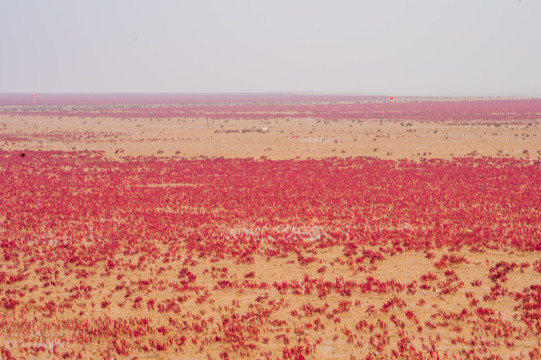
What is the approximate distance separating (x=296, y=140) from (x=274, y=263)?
3833 centimetres

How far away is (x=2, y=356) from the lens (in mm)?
8664

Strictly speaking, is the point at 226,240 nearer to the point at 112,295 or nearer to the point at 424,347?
the point at 112,295

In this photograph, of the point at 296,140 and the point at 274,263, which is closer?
the point at 274,263

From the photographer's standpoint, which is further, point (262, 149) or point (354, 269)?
point (262, 149)

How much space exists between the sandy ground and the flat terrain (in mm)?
10176

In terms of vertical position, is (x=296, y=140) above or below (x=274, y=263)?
above

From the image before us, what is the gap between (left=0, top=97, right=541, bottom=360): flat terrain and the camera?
29.8ft

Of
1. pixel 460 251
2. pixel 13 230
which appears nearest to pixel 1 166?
pixel 13 230

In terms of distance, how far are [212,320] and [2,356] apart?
378 centimetres

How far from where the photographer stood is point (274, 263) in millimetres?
13711

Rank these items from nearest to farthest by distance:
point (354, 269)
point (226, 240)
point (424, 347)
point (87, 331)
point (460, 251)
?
point (424, 347), point (87, 331), point (354, 269), point (460, 251), point (226, 240)

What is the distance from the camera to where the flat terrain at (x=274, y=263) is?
9.09 metres

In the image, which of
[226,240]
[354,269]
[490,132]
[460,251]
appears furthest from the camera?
[490,132]

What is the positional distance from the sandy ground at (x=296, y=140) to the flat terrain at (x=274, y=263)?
10176mm
